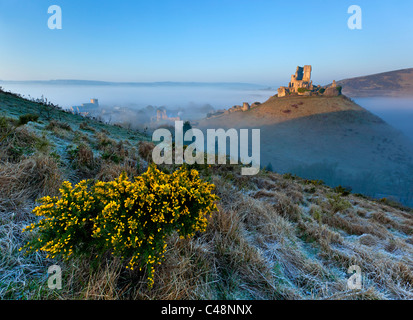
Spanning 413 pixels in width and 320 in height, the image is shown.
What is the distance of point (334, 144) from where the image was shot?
12012cm

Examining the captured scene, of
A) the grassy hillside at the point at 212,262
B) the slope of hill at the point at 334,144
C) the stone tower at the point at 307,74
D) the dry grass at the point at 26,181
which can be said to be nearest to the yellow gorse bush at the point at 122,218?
the grassy hillside at the point at 212,262

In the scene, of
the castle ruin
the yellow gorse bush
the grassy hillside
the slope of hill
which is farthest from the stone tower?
the yellow gorse bush

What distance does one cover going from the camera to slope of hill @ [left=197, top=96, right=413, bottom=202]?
98125mm

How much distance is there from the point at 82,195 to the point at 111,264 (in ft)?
3.15

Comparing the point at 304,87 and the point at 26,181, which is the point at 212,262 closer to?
the point at 26,181

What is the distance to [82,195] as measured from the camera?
7.70ft

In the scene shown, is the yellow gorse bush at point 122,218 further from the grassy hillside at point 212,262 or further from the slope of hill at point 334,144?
the slope of hill at point 334,144

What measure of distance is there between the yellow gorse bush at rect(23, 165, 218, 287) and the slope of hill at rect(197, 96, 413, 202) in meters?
98.6

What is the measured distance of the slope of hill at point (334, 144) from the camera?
98125mm

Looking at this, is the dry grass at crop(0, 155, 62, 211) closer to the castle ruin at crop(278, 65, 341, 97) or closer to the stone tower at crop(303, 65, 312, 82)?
the castle ruin at crop(278, 65, 341, 97)

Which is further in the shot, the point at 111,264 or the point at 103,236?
the point at 111,264
